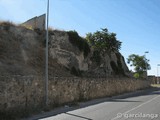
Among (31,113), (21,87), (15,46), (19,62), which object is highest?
(15,46)

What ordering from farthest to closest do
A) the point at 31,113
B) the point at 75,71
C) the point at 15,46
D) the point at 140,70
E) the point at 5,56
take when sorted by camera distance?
the point at 140,70 → the point at 75,71 → the point at 15,46 → the point at 5,56 → the point at 31,113

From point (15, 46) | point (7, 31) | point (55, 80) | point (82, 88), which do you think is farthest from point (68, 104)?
point (7, 31)

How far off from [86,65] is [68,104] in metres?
16.3

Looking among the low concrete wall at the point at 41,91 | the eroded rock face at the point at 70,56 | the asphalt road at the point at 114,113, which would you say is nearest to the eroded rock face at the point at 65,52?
the eroded rock face at the point at 70,56

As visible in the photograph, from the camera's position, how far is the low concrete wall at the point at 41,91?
14.6 meters

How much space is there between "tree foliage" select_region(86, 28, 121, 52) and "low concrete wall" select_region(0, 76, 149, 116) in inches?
407

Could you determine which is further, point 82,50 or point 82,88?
point 82,50

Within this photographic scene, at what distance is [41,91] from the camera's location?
17.6 meters

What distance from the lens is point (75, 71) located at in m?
31.0

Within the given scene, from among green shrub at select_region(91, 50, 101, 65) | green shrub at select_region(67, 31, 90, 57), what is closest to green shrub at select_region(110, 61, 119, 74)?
green shrub at select_region(91, 50, 101, 65)

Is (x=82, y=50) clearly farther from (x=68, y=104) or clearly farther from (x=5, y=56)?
(x=68, y=104)

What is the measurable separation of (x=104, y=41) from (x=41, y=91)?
23.9 meters

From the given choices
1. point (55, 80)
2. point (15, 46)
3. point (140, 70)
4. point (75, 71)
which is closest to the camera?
point (55, 80)

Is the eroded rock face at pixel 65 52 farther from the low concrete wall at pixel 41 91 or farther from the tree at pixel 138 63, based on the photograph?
the tree at pixel 138 63
